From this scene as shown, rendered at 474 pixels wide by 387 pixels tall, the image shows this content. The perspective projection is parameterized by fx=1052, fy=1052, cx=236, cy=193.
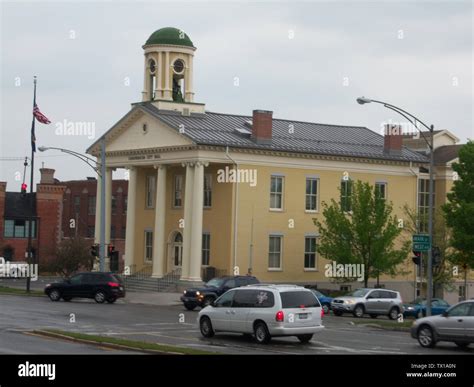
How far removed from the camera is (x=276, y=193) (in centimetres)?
6744

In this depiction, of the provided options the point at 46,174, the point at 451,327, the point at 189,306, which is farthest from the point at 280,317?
the point at 46,174

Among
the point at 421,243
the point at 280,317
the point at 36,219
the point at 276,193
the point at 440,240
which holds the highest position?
the point at 276,193

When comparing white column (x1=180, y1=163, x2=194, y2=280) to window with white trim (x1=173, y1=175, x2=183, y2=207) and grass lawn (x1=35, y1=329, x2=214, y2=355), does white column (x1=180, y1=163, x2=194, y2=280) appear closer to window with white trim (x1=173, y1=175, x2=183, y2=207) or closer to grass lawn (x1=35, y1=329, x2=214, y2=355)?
window with white trim (x1=173, y1=175, x2=183, y2=207)

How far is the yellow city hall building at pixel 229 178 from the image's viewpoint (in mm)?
65250

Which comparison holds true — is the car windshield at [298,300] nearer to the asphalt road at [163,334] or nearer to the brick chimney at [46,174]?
the asphalt road at [163,334]

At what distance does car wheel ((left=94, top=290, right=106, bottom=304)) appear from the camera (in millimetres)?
54031

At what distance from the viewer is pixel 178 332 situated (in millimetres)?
34156

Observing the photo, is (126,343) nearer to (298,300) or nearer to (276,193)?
(298,300)

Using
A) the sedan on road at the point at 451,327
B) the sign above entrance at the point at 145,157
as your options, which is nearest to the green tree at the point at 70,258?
the sign above entrance at the point at 145,157

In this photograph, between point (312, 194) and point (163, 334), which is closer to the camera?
point (163, 334)

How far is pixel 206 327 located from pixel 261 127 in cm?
3594
